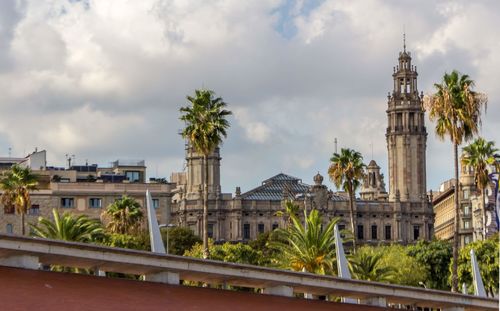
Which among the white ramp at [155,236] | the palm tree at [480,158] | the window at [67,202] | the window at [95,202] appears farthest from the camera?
the window at [95,202]


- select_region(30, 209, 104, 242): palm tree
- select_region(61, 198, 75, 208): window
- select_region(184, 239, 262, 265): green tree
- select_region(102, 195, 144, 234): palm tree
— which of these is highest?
select_region(61, 198, 75, 208): window

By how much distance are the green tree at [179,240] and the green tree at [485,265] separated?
5470 cm

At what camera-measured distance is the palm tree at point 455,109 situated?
9181 cm

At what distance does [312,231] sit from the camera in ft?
284

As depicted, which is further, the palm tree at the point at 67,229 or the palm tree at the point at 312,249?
the palm tree at the point at 312,249

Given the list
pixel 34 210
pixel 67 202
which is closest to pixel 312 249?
pixel 34 210

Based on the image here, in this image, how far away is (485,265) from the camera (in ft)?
401

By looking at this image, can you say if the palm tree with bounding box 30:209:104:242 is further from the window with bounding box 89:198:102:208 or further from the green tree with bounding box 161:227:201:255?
the window with bounding box 89:198:102:208

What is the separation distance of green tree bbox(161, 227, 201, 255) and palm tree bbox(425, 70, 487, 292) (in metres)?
85.6

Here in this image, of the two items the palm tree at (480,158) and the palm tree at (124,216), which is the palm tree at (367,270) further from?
the palm tree at (124,216)

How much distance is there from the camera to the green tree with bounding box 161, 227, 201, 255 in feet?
Answer: 577

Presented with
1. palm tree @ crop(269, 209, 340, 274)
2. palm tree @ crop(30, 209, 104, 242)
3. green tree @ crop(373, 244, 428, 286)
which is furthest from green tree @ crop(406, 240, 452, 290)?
palm tree @ crop(30, 209, 104, 242)

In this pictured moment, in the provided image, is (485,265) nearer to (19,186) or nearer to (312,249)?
(312,249)

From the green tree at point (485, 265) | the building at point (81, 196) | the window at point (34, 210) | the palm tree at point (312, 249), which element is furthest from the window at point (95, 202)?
the palm tree at point (312, 249)
